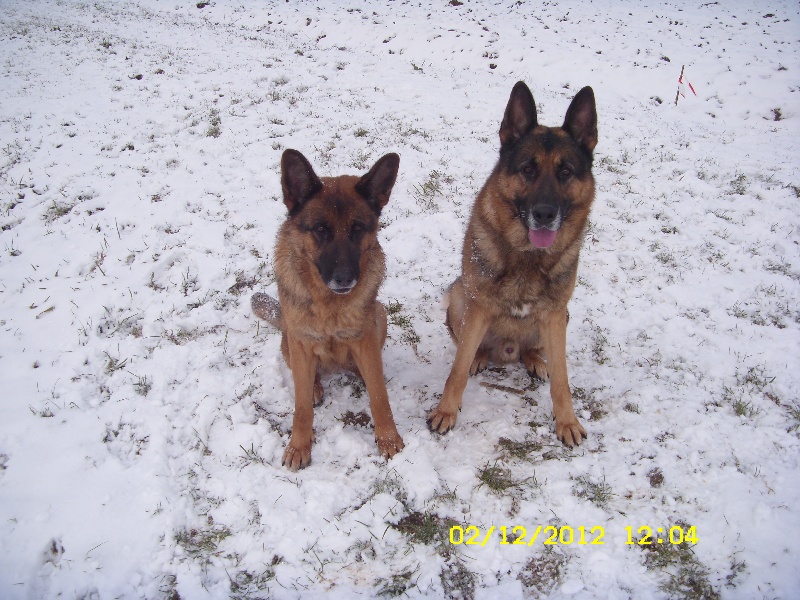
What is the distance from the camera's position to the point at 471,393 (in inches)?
145

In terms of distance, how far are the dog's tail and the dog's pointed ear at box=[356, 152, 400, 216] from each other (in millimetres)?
1371

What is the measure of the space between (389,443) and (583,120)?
267cm

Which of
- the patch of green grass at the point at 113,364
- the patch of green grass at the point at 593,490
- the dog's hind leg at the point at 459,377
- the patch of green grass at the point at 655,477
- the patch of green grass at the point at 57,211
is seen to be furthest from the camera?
the patch of green grass at the point at 57,211

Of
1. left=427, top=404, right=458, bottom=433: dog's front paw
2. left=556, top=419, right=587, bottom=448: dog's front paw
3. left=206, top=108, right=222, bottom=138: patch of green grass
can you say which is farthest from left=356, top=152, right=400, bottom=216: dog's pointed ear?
left=206, top=108, right=222, bottom=138: patch of green grass

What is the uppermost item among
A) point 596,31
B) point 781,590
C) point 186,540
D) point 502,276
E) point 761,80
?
point 596,31

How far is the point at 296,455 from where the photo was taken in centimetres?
302

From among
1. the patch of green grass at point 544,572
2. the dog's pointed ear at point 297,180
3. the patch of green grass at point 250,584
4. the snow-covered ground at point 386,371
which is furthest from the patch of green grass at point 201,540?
→ the dog's pointed ear at point 297,180

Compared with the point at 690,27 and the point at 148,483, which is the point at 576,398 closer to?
the point at 148,483

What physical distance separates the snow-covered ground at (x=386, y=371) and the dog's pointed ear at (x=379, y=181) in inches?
59.0

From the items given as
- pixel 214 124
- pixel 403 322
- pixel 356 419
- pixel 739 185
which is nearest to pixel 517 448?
pixel 356 419

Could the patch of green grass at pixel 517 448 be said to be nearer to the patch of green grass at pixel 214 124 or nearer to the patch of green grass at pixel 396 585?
the patch of green grass at pixel 396 585

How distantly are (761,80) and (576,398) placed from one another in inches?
462

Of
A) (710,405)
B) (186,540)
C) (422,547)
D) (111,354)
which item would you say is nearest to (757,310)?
(710,405)
